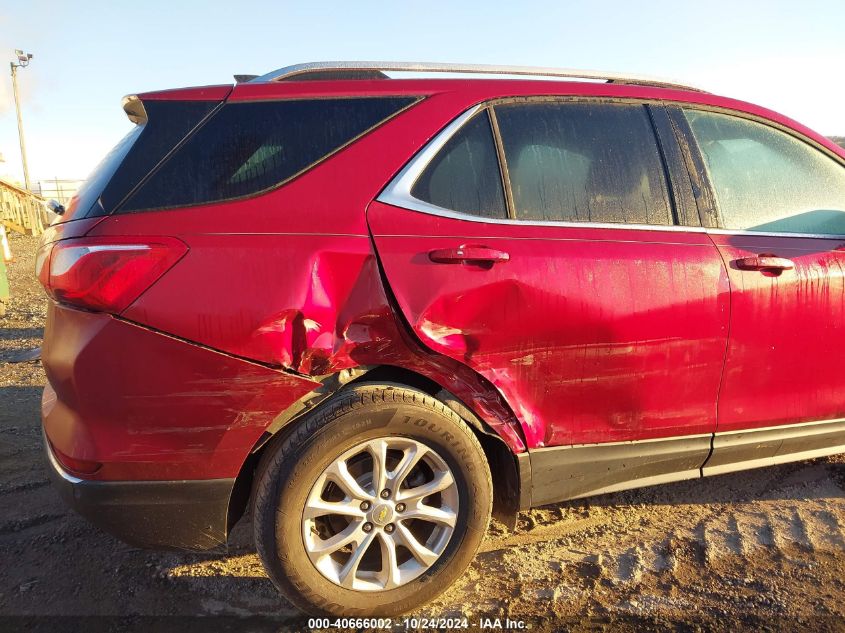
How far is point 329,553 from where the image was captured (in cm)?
206

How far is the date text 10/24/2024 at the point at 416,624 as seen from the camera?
2.14 meters

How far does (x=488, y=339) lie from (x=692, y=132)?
1.35 meters

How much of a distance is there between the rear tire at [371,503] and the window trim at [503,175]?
25.3 inches

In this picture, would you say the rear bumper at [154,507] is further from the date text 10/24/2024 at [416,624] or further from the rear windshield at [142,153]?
the rear windshield at [142,153]

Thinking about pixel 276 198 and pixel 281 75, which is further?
pixel 281 75

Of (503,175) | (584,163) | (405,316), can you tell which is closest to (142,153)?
(405,316)

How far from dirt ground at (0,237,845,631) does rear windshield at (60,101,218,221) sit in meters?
1.44

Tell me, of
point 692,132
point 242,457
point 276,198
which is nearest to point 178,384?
point 242,457

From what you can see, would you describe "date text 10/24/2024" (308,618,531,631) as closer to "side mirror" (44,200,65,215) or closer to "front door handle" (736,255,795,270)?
"front door handle" (736,255,795,270)

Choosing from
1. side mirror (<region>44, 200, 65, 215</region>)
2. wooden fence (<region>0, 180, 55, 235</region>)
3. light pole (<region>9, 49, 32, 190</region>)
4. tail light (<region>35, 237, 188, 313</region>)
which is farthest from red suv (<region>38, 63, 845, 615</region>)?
light pole (<region>9, 49, 32, 190</region>)

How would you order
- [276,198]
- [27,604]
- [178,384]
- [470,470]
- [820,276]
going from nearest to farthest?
[178,384], [276,198], [470,470], [27,604], [820,276]

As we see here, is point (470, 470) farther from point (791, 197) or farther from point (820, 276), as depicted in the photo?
point (791, 197)

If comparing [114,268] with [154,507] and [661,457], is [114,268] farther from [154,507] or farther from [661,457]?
[661,457]

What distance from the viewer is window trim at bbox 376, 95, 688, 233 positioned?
2.10m
